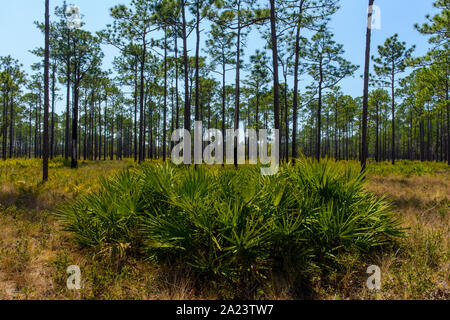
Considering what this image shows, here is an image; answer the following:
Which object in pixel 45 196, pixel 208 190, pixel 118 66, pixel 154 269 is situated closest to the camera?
pixel 154 269

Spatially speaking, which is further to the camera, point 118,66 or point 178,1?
point 118,66

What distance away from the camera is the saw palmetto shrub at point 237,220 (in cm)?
338

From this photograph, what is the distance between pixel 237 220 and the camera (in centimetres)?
343

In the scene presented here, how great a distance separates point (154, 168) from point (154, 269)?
1.90 meters

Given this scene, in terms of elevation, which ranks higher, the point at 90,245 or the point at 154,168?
the point at 154,168

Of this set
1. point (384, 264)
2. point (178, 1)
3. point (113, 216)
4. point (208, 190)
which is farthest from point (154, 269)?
point (178, 1)

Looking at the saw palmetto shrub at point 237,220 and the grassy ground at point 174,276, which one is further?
the saw palmetto shrub at point 237,220

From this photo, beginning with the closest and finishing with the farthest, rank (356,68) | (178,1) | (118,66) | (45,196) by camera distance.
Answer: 1. (45,196)
2. (178,1)
3. (356,68)
4. (118,66)

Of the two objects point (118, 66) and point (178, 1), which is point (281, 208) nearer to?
point (178, 1)

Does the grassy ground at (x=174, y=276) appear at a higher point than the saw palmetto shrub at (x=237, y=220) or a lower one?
lower

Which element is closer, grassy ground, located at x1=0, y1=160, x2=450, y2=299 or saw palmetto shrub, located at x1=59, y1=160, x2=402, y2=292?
grassy ground, located at x1=0, y1=160, x2=450, y2=299

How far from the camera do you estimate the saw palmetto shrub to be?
3.38 m

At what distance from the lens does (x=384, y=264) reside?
3.66 metres

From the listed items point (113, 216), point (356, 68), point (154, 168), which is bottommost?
point (113, 216)
